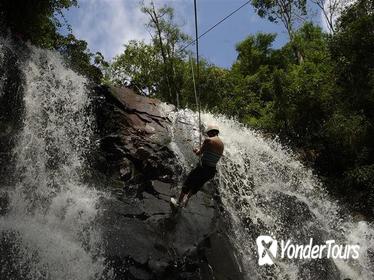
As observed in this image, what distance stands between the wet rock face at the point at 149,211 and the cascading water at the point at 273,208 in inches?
25.2

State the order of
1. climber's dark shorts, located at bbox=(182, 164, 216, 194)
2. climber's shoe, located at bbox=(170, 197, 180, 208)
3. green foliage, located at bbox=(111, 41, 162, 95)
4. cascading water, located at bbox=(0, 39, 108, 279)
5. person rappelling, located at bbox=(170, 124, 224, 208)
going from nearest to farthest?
cascading water, located at bbox=(0, 39, 108, 279), person rappelling, located at bbox=(170, 124, 224, 208), climber's dark shorts, located at bbox=(182, 164, 216, 194), climber's shoe, located at bbox=(170, 197, 180, 208), green foliage, located at bbox=(111, 41, 162, 95)

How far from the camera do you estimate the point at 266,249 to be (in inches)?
416

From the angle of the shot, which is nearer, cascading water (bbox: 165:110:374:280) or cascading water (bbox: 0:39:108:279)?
cascading water (bbox: 0:39:108:279)

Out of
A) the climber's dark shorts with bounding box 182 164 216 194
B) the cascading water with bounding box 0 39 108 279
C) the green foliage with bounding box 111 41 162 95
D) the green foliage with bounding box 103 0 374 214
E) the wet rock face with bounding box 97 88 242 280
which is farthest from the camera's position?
the green foliage with bounding box 111 41 162 95

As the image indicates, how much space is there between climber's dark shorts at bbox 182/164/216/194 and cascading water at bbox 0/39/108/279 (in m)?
1.94

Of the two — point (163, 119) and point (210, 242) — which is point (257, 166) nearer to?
point (163, 119)

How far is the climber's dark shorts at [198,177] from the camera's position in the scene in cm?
835

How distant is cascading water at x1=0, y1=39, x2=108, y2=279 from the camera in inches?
287

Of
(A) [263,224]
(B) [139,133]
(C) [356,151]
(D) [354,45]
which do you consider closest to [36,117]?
(B) [139,133]

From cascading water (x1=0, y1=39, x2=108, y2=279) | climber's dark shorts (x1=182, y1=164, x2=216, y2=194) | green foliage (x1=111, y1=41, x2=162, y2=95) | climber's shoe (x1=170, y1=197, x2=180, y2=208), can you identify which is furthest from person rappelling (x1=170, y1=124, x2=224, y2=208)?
green foliage (x1=111, y1=41, x2=162, y2=95)

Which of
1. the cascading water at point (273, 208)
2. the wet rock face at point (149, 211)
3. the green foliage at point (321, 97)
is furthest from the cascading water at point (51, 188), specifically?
the green foliage at point (321, 97)

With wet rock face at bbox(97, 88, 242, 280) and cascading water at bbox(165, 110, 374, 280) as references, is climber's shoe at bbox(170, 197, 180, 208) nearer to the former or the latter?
wet rock face at bbox(97, 88, 242, 280)

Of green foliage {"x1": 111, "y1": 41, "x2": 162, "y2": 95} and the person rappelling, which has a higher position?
green foliage {"x1": 111, "y1": 41, "x2": 162, "y2": 95}

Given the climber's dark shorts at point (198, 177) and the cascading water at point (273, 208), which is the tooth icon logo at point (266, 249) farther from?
the climber's dark shorts at point (198, 177)
